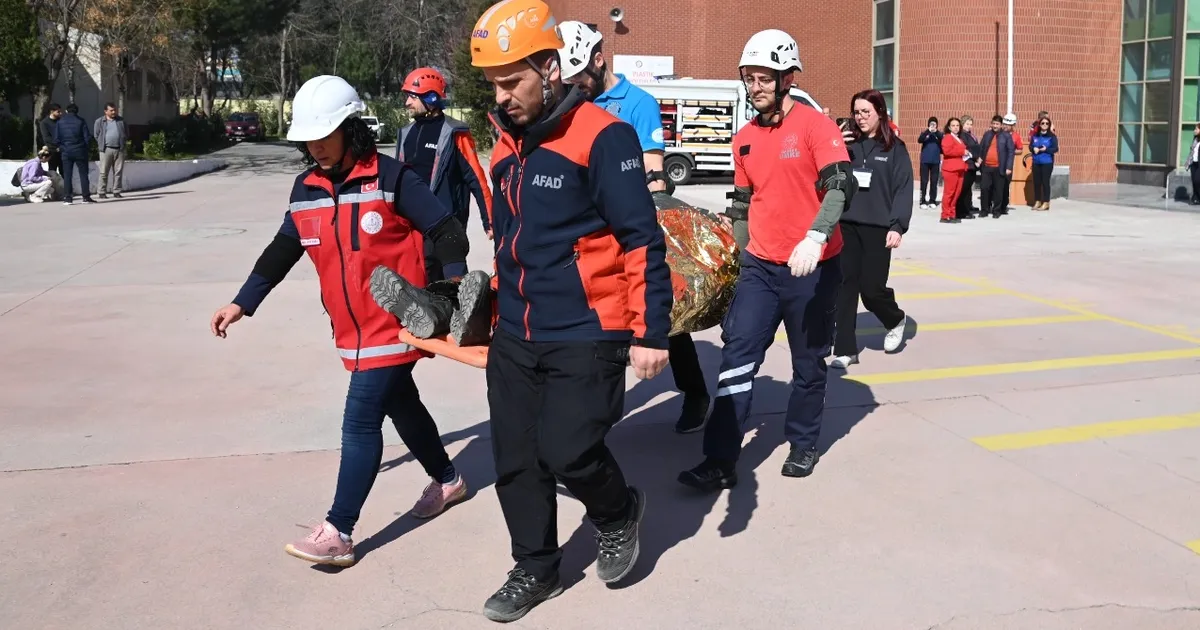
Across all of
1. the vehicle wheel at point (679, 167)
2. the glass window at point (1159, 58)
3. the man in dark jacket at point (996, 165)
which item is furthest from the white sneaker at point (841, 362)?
the glass window at point (1159, 58)

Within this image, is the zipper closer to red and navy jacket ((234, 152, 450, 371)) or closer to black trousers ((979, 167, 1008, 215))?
red and navy jacket ((234, 152, 450, 371))

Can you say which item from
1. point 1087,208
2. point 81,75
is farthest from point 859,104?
point 81,75

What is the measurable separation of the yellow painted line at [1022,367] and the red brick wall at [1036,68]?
21.5m

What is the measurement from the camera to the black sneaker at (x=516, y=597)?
3934mm

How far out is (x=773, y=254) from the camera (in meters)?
5.22

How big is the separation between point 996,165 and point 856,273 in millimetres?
12719

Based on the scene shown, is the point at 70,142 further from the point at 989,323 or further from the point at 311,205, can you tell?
the point at 311,205

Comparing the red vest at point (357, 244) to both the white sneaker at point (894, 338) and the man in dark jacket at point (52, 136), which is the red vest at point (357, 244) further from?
the man in dark jacket at point (52, 136)

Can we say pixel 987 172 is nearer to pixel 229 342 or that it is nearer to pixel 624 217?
pixel 229 342

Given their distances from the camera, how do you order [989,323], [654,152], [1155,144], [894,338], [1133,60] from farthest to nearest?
[1133,60], [1155,144], [989,323], [894,338], [654,152]

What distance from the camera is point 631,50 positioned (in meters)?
35.4

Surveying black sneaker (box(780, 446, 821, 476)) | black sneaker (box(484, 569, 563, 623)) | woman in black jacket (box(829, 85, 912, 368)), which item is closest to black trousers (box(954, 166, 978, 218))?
woman in black jacket (box(829, 85, 912, 368))

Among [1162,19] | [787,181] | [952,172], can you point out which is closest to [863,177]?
[787,181]

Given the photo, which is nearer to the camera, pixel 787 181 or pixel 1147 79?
pixel 787 181
